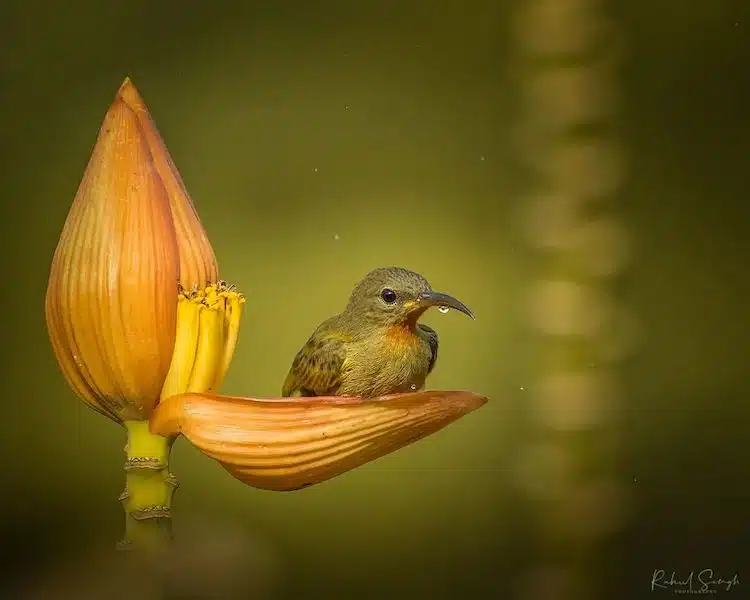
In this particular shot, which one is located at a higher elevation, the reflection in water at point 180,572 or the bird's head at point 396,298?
the bird's head at point 396,298

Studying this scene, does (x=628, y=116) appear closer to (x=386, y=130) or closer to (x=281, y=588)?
(x=386, y=130)

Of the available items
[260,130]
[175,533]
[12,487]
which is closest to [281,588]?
[175,533]

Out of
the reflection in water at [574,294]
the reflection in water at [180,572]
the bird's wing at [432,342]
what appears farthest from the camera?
the bird's wing at [432,342]

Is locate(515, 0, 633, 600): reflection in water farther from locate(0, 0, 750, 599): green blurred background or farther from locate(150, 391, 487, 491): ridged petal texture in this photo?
locate(0, 0, 750, 599): green blurred background

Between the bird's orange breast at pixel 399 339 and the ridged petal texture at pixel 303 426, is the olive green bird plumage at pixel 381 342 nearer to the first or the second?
the bird's orange breast at pixel 399 339

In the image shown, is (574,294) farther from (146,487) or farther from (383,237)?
(383,237)

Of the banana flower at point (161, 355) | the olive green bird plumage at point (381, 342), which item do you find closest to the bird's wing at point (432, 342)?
the olive green bird plumage at point (381, 342)
